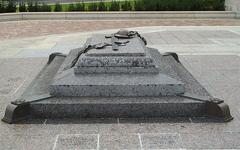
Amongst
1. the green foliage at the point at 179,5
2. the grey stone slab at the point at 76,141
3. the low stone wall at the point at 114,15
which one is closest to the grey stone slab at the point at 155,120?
the grey stone slab at the point at 76,141

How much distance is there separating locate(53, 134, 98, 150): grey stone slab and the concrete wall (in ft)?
54.9

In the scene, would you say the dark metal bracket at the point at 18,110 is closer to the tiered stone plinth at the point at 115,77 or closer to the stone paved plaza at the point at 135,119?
the stone paved plaza at the point at 135,119

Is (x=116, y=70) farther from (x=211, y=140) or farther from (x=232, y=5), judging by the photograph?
(x=232, y=5)

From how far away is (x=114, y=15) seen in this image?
1914 cm

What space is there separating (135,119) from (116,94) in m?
0.46

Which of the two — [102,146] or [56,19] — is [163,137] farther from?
[56,19]

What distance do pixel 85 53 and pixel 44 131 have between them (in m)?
1.52

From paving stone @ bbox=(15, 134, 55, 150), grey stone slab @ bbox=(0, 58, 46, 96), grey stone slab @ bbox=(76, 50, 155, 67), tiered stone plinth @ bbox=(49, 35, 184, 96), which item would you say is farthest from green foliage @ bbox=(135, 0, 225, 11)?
paving stone @ bbox=(15, 134, 55, 150)

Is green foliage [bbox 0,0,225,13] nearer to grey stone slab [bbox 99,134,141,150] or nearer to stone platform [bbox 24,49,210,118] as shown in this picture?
stone platform [bbox 24,49,210,118]

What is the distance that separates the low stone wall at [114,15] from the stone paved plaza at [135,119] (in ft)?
15.2

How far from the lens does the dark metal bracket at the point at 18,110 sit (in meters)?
5.22

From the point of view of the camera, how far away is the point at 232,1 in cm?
2056

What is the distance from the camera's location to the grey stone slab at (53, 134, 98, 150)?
454 centimetres

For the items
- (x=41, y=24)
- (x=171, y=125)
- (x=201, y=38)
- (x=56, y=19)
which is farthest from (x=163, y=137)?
(x=56, y=19)
